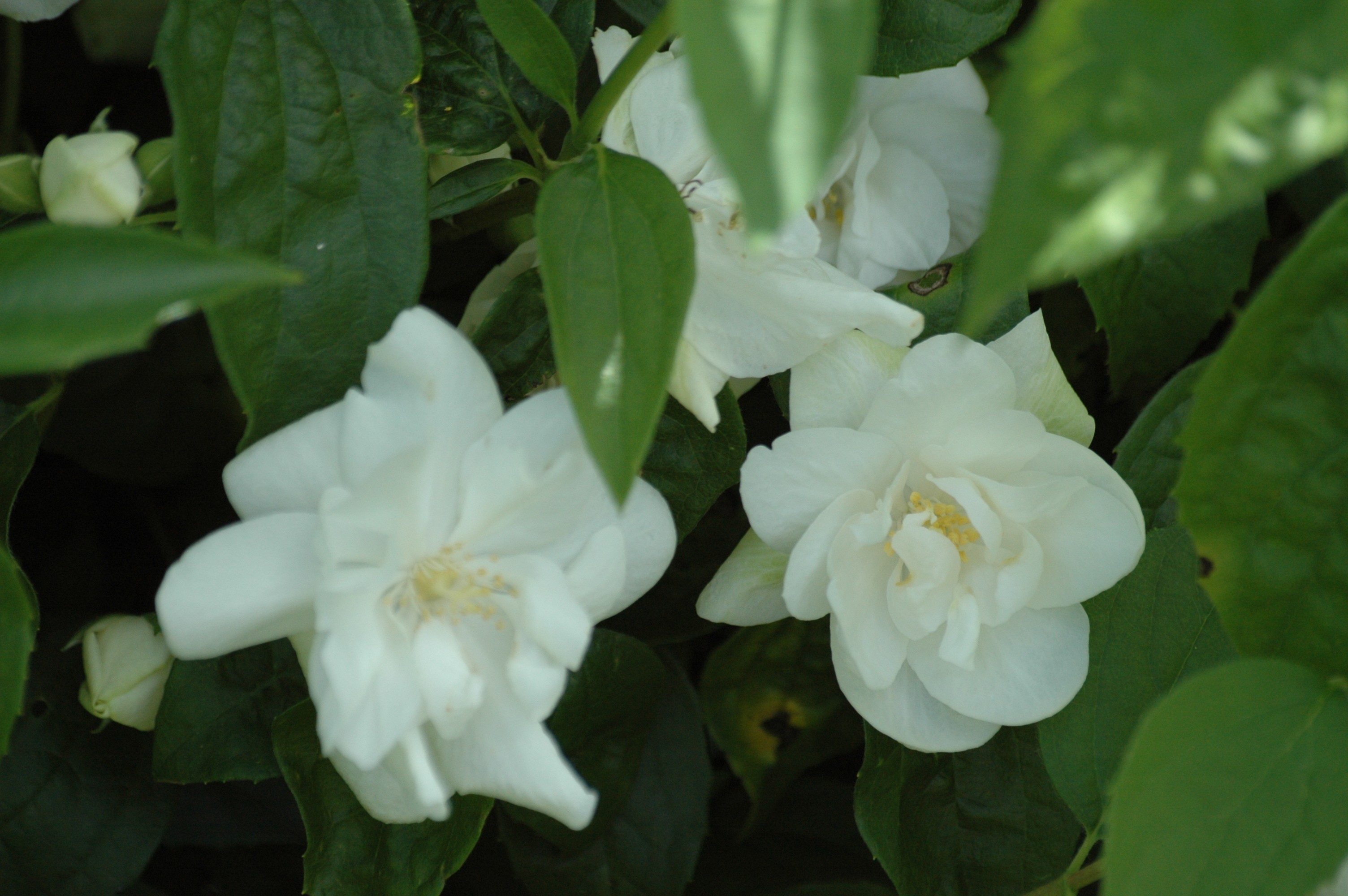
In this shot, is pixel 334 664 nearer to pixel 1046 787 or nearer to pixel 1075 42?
pixel 1075 42

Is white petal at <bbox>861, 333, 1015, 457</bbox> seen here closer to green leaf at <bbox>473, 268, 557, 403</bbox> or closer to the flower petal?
green leaf at <bbox>473, 268, 557, 403</bbox>

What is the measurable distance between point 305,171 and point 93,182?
107 mm

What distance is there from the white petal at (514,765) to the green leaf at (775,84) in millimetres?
333

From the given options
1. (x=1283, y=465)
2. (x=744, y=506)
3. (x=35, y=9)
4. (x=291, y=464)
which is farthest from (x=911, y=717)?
(x=35, y=9)

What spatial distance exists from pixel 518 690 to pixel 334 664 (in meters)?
0.09

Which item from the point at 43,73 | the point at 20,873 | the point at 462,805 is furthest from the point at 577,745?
the point at 43,73

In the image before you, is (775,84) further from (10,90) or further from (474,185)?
(10,90)

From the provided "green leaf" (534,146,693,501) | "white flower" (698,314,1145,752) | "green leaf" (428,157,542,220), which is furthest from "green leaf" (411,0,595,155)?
"white flower" (698,314,1145,752)

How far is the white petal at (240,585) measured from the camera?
1.61 ft

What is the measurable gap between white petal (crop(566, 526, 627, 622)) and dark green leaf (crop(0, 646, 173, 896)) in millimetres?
433

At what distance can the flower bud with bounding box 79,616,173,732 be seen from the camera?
0.67m

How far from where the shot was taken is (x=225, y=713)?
2.23 feet

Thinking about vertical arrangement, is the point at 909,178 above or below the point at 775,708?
above

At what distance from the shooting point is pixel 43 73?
919 mm
